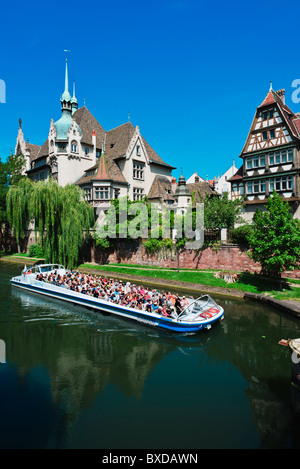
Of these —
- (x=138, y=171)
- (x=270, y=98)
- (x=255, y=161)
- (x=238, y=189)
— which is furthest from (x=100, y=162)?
(x=270, y=98)

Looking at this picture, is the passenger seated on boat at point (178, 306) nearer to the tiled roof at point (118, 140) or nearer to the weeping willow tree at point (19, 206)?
the weeping willow tree at point (19, 206)

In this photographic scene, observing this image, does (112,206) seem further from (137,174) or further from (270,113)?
(270,113)

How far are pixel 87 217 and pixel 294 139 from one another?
23.4 m

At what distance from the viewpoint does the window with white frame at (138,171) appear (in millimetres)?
43531

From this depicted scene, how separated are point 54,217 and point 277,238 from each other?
2266cm

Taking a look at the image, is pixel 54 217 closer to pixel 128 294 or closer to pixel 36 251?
pixel 36 251

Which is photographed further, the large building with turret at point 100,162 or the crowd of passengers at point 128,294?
the large building with turret at point 100,162

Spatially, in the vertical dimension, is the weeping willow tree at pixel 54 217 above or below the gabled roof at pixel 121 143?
below

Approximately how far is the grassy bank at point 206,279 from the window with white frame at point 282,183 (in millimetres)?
9796

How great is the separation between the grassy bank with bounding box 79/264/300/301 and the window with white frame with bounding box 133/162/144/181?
50.0 ft

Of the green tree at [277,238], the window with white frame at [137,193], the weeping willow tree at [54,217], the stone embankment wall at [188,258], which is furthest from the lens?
the window with white frame at [137,193]

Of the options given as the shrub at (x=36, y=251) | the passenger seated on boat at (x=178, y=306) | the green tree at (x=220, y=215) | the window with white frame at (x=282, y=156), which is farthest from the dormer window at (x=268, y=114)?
the shrub at (x=36, y=251)

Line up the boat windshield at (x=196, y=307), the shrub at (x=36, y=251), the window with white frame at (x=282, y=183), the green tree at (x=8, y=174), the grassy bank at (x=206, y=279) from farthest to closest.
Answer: the green tree at (x=8, y=174) → the shrub at (x=36, y=251) → the window with white frame at (x=282, y=183) → the grassy bank at (x=206, y=279) → the boat windshield at (x=196, y=307)

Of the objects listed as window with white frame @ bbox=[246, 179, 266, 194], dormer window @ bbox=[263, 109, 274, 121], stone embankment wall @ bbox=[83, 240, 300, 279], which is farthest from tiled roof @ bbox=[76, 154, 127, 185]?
dormer window @ bbox=[263, 109, 274, 121]
